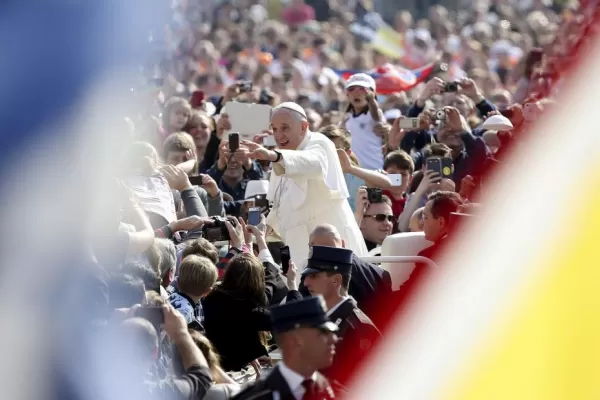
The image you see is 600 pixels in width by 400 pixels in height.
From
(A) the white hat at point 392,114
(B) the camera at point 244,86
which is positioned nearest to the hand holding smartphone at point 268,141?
(B) the camera at point 244,86

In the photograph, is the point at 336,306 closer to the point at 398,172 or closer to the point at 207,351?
the point at 207,351

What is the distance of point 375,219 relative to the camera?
9930 mm

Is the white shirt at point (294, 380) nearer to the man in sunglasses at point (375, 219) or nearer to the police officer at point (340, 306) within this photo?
the police officer at point (340, 306)

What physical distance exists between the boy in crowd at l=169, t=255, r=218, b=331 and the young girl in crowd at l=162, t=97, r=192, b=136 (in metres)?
4.81

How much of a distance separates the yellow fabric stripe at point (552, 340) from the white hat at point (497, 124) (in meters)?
4.89

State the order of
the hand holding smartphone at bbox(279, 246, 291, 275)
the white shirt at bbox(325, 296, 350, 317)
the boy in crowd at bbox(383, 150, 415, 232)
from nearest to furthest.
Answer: the white shirt at bbox(325, 296, 350, 317)
the hand holding smartphone at bbox(279, 246, 291, 275)
the boy in crowd at bbox(383, 150, 415, 232)

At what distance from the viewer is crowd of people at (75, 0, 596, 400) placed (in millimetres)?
5695

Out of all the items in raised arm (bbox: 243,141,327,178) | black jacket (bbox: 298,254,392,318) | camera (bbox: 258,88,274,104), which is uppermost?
black jacket (bbox: 298,254,392,318)

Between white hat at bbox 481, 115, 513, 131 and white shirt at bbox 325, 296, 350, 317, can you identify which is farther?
white hat at bbox 481, 115, 513, 131

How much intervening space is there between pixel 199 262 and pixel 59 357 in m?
2.20

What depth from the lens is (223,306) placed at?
775 centimetres

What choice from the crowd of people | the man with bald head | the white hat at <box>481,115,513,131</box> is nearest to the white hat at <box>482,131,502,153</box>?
the crowd of people

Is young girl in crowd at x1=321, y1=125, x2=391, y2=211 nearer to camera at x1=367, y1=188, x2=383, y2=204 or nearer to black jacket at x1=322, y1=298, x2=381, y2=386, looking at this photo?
camera at x1=367, y1=188, x2=383, y2=204

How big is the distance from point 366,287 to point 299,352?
2478 mm
